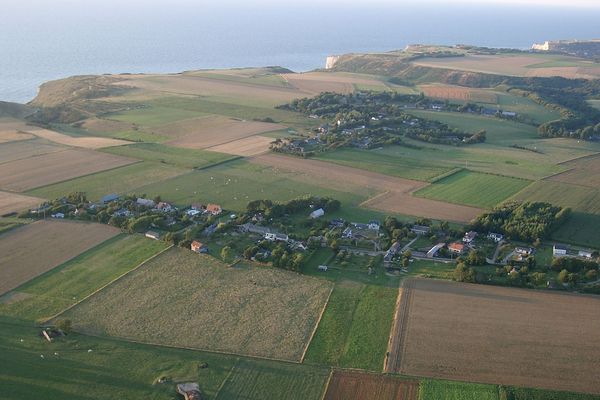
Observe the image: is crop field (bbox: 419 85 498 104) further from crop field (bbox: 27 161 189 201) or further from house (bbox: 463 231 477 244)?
house (bbox: 463 231 477 244)

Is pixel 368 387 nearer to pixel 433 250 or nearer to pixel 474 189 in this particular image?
pixel 433 250

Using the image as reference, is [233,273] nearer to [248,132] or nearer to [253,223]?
[253,223]

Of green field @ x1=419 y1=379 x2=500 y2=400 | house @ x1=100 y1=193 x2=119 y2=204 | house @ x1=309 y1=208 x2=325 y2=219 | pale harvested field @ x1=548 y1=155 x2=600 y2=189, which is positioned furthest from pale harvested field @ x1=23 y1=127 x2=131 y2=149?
green field @ x1=419 y1=379 x2=500 y2=400

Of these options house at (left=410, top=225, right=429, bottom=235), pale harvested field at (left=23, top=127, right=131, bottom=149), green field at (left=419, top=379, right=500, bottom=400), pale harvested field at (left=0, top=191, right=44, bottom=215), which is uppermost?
pale harvested field at (left=23, top=127, right=131, bottom=149)

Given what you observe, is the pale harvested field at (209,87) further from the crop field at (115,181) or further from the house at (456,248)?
the house at (456,248)

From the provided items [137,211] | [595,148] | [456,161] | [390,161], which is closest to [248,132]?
[390,161]

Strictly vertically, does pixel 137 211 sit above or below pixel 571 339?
above
